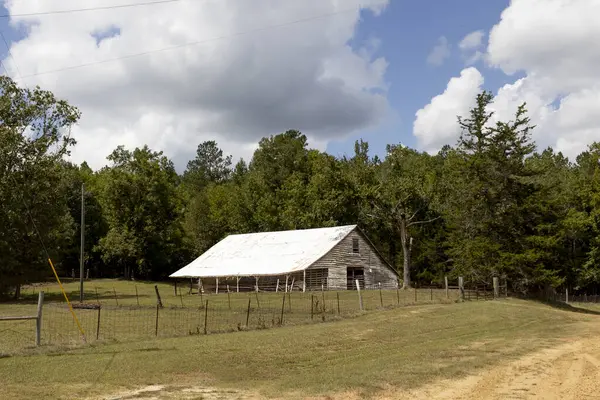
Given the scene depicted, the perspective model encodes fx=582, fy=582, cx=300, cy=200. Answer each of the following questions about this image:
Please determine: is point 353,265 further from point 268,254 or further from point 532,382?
point 532,382

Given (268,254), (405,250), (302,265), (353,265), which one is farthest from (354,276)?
(268,254)

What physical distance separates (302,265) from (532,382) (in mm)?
36488

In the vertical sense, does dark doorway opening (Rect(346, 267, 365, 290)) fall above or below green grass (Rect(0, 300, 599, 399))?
above

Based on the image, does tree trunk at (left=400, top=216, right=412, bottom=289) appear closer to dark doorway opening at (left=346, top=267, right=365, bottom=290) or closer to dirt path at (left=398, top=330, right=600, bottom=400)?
dark doorway opening at (left=346, top=267, right=365, bottom=290)

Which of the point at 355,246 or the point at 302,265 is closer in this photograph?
the point at 302,265

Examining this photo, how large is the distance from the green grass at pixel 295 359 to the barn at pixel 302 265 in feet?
83.7

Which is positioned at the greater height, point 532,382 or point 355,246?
point 355,246

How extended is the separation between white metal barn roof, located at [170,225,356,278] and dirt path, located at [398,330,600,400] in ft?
109

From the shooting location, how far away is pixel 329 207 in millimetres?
66000

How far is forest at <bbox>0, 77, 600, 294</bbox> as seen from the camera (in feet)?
144

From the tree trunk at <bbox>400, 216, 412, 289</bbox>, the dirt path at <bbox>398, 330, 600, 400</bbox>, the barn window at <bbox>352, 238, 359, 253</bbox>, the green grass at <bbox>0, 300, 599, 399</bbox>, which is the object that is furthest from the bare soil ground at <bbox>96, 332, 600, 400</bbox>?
the tree trunk at <bbox>400, 216, 412, 289</bbox>

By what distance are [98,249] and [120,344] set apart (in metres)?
59.5

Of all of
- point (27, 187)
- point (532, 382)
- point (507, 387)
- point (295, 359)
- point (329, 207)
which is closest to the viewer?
point (507, 387)

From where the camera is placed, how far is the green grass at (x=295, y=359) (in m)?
12.4
